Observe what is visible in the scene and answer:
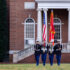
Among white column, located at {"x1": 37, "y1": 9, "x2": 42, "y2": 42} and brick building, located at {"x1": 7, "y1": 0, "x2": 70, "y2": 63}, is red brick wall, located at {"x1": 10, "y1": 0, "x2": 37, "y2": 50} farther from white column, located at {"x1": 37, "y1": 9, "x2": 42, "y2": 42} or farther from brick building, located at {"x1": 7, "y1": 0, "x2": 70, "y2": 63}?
white column, located at {"x1": 37, "y1": 9, "x2": 42, "y2": 42}

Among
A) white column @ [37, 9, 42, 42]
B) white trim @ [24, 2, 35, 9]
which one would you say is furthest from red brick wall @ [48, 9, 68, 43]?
white column @ [37, 9, 42, 42]

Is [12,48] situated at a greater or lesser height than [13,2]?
lesser

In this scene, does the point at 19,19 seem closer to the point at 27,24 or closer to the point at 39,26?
the point at 27,24

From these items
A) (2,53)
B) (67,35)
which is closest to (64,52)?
(67,35)

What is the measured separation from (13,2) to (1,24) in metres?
3.69

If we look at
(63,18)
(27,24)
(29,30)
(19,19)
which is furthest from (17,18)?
(63,18)

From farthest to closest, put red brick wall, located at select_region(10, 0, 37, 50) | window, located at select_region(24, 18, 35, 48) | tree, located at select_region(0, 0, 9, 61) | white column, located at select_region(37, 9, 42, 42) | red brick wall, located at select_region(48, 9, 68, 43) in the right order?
window, located at select_region(24, 18, 35, 48) → red brick wall, located at select_region(10, 0, 37, 50) → red brick wall, located at select_region(48, 9, 68, 43) → white column, located at select_region(37, 9, 42, 42) → tree, located at select_region(0, 0, 9, 61)

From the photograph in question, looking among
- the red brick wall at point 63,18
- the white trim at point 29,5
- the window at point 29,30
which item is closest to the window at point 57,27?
the red brick wall at point 63,18

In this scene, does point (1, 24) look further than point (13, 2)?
No

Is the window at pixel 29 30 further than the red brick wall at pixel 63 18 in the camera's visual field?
Yes

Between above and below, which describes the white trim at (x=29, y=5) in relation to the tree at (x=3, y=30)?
above

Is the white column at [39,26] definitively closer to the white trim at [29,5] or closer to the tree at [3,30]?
the white trim at [29,5]

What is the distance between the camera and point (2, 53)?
37.7 m

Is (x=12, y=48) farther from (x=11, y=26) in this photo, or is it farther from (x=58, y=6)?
(x=58, y=6)
